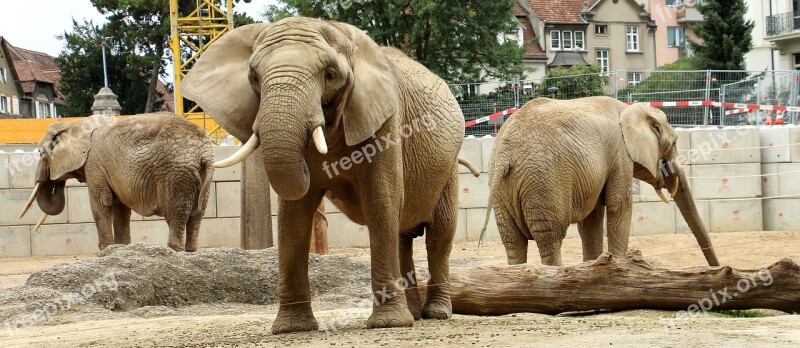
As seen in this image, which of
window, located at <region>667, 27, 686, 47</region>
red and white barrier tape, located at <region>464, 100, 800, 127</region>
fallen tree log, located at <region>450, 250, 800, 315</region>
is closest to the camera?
fallen tree log, located at <region>450, 250, 800, 315</region>

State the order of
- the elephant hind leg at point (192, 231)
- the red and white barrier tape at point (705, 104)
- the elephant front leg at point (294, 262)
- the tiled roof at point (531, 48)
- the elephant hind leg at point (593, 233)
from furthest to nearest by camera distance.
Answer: the tiled roof at point (531, 48)
the red and white barrier tape at point (705, 104)
the elephant hind leg at point (192, 231)
the elephant hind leg at point (593, 233)
the elephant front leg at point (294, 262)

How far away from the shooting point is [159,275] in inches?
461

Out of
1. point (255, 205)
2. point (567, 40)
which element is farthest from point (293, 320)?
point (567, 40)

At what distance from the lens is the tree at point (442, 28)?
40125mm

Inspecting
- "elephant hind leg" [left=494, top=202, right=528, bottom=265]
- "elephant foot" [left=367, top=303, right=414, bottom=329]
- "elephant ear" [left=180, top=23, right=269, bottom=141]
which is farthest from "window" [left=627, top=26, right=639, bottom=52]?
"elephant ear" [left=180, top=23, right=269, bottom=141]

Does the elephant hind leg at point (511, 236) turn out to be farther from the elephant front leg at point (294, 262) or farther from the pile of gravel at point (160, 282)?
→ the elephant front leg at point (294, 262)

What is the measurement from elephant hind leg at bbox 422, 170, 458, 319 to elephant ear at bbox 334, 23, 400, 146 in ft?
4.94

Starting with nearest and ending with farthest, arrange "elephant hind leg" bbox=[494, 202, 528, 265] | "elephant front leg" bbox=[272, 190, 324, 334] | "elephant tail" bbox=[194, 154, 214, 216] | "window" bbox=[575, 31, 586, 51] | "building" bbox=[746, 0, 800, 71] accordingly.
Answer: "elephant front leg" bbox=[272, 190, 324, 334] < "elephant hind leg" bbox=[494, 202, 528, 265] < "elephant tail" bbox=[194, 154, 214, 216] < "building" bbox=[746, 0, 800, 71] < "window" bbox=[575, 31, 586, 51]

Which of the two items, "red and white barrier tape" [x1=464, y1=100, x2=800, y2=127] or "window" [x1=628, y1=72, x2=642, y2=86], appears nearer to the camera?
"red and white barrier tape" [x1=464, y1=100, x2=800, y2=127]

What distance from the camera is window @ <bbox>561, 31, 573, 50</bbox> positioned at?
2665 inches

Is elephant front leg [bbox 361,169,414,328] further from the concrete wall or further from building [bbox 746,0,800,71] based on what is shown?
building [bbox 746,0,800,71]

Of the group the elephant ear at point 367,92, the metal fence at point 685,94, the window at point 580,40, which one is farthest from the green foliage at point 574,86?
the window at point 580,40

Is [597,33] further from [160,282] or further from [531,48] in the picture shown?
[160,282]
